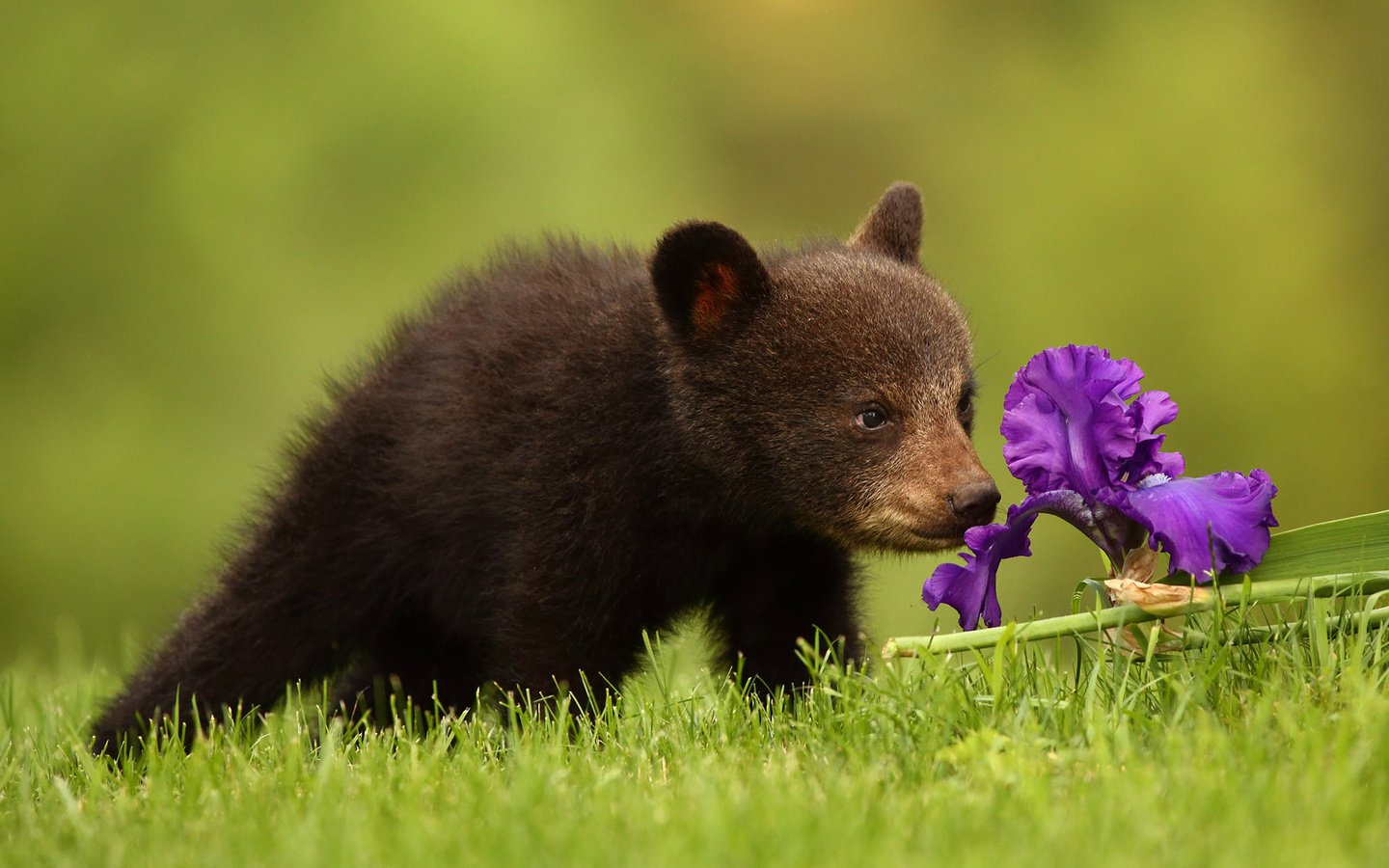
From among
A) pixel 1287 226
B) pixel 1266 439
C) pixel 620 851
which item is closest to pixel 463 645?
pixel 620 851

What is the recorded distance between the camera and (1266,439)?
1200cm

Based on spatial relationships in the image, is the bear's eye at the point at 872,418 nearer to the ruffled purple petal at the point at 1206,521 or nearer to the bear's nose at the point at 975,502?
the bear's nose at the point at 975,502

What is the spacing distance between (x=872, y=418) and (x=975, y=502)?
0.41 m

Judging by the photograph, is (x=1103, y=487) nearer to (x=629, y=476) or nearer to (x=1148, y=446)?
(x=1148, y=446)

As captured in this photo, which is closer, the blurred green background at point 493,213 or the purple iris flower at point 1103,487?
the purple iris flower at point 1103,487

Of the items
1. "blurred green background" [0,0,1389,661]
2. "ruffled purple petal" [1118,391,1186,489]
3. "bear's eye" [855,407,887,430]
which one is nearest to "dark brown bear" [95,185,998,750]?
"bear's eye" [855,407,887,430]

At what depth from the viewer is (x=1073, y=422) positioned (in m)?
3.66

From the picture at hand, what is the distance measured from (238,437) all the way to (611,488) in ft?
25.6

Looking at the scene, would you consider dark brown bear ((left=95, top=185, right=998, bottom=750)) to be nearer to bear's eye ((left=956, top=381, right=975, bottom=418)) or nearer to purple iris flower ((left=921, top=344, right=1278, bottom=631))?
bear's eye ((left=956, top=381, right=975, bottom=418))

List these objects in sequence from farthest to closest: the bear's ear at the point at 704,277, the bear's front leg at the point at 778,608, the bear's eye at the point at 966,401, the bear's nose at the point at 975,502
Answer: the bear's front leg at the point at 778,608, the bear's eye at the point at 966,401, the bear's ear at the point at 704,277, the bear's nose at the point at 975,502

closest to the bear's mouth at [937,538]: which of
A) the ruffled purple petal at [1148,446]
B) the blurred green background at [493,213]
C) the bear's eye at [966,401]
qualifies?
the bear's eye at [966,401]

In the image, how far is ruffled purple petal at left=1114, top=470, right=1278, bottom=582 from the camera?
3.46 metres

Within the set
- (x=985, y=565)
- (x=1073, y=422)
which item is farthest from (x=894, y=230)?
(x=985, y=565)

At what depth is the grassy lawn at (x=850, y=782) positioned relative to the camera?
254 centimetres
